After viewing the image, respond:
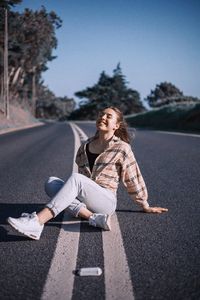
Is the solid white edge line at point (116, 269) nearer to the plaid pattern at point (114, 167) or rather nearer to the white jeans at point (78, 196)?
the white jeans at point (78, 196)

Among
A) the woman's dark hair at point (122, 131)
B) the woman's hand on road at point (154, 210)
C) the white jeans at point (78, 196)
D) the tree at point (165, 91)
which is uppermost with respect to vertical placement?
the tree at point (165, 91)

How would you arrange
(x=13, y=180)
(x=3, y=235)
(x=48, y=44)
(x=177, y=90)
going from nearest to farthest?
(x=3, y=235), (x=13, y=180), (x=48, y=44), (x=177, y=90)

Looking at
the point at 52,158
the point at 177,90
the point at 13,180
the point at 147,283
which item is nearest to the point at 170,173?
the point at 13,180

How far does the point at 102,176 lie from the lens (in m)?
4.21

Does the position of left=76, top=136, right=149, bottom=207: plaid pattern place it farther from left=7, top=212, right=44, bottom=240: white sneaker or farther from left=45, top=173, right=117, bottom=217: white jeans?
left=7, top=212, right=44, bottom=240: white sneaker

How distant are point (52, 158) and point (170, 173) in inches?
153

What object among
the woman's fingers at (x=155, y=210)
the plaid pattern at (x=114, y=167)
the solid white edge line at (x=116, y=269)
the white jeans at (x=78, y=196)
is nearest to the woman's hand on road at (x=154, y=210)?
the woman's fingers at (x=155, y=210)

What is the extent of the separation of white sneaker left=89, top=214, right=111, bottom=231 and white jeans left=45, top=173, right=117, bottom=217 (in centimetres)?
18

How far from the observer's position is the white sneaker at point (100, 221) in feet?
12.8

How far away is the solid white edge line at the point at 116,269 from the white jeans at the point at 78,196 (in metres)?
0.33

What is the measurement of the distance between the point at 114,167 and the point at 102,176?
17 centimetres

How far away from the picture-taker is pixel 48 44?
4941 cm

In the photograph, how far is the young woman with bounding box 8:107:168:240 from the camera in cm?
394

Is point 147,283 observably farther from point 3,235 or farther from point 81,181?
point 3,235
